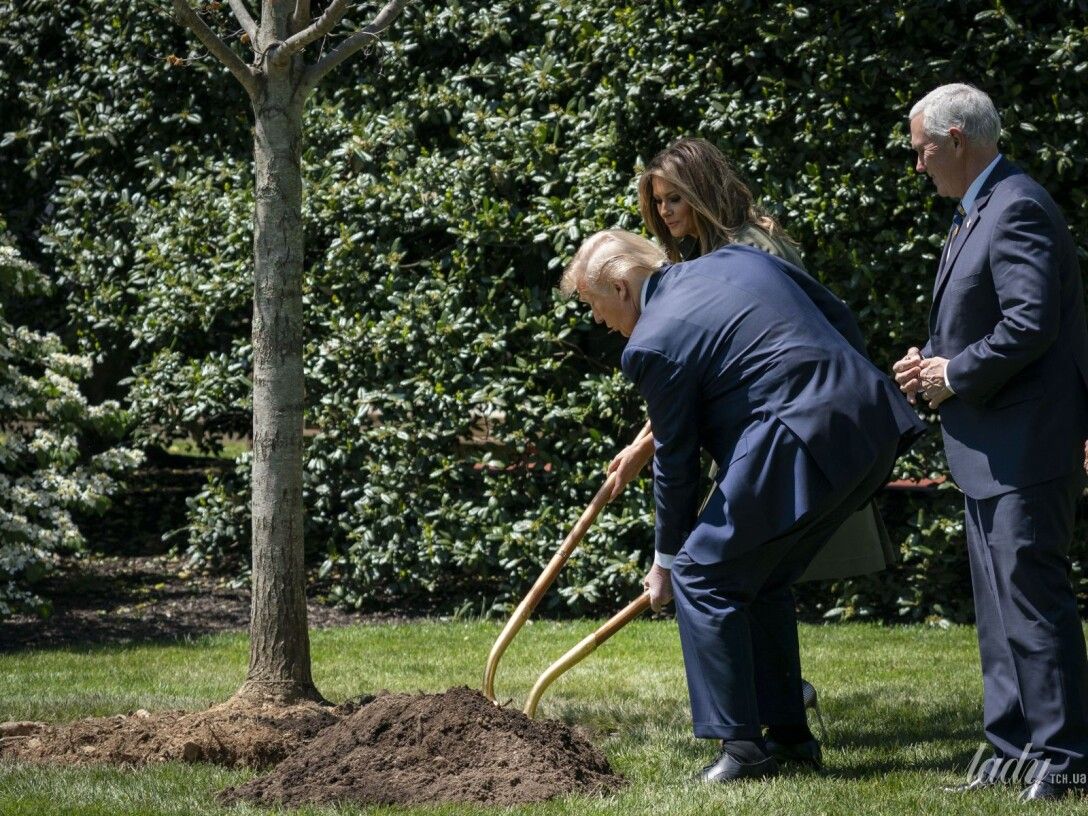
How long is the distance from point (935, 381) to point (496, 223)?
162 inches

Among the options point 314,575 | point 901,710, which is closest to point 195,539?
point 314,575

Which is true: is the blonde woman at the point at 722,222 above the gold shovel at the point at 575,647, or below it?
above

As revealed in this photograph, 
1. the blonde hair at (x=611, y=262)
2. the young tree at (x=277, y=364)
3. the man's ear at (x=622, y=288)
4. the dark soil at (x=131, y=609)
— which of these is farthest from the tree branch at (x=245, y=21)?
the dark soil at (x=131, y=609)

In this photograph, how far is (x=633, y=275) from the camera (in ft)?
14.1

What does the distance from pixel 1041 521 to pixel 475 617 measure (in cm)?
473

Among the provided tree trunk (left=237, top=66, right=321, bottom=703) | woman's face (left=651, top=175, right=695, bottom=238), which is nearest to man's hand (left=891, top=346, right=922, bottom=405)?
woman's face (left=651, top=175, right=695, bottom=238)

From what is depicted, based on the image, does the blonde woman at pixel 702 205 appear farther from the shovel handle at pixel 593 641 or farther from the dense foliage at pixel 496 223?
the dense foliage at pixel 496 223

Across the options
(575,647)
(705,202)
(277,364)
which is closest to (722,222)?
(705,202)

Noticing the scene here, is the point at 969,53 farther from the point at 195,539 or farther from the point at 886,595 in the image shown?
the point at 195,539

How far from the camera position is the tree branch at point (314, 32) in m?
5.00

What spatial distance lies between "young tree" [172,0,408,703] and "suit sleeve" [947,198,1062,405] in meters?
2.50

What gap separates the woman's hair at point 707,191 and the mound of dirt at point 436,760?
5.67 ft

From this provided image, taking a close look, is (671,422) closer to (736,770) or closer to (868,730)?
(736,770)

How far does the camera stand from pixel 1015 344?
3834 millimetres
